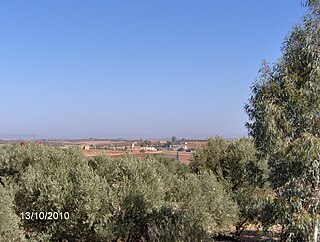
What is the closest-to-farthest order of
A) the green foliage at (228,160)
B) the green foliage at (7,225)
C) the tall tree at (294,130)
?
the tall tree at (294,130) < the green foliage at (7,225) < the green foliage at (228,160)

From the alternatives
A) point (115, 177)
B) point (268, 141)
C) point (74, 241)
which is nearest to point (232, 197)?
point (115, 177)

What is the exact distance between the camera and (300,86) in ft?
18.0

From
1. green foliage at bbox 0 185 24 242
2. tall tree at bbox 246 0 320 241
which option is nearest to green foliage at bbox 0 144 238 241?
green foliage at bbox 0 185 24 242

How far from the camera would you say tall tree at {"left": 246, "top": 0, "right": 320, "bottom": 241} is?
4.95m

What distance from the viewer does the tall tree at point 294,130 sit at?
495 cm

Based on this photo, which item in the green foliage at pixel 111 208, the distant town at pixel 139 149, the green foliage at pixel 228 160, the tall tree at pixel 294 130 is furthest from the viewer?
the distant town at pixel 139 149

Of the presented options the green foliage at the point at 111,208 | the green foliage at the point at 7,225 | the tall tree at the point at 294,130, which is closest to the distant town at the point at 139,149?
the green foliage at the point at 111,208

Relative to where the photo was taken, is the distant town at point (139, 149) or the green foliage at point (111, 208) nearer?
the green foliage at point (111, 208)

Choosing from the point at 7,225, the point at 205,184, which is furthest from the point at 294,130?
the point at 205,184

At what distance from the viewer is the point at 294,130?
17.6ft

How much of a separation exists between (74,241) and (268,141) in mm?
7010

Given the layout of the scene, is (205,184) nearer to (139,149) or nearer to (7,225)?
(7,225)

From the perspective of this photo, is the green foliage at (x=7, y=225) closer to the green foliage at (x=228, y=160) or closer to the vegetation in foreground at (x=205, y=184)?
the vegetation in foreground at (x=205, y=184)

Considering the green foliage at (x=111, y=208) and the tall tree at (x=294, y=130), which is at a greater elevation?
the tall tree at (x=294, y=130)
